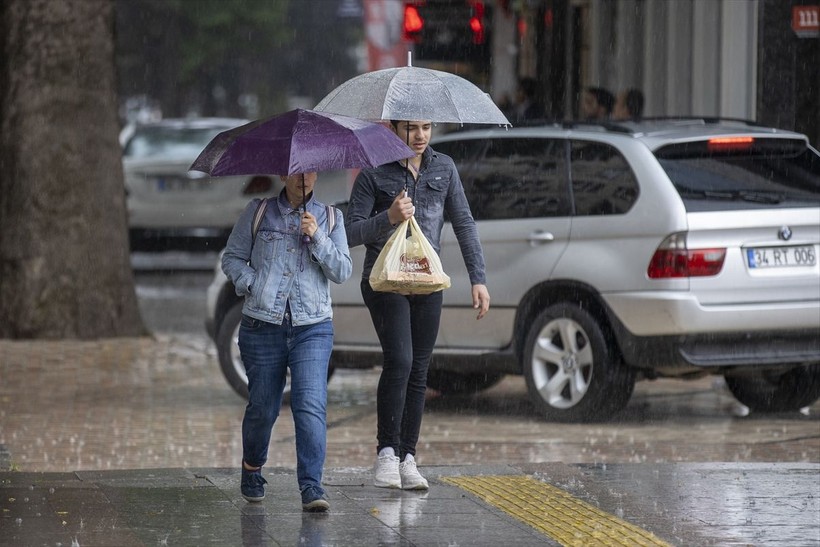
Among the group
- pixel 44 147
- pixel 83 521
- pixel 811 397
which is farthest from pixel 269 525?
pixel 44 147

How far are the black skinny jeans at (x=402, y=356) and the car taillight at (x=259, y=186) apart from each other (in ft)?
51.4

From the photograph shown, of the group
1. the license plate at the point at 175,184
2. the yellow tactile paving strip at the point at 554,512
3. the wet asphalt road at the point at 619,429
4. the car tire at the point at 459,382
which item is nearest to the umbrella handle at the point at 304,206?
the yellow tactile paving strip at the point at 554,512

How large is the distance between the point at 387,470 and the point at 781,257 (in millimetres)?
3573

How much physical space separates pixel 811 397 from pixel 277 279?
5.29 metres

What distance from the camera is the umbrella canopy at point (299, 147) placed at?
23.2ft

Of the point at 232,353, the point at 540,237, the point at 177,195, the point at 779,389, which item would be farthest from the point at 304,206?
the point at 177,195

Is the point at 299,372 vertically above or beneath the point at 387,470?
above

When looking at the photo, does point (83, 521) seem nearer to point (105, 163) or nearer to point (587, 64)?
point (105, 163)

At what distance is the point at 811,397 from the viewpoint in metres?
11.5

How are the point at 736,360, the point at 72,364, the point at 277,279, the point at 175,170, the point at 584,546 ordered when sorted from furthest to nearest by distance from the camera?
the point at 175,170 → the point at 72,364 → the point at 736,360 → the point at 277,279 → the point at 584,546

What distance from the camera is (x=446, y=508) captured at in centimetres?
739

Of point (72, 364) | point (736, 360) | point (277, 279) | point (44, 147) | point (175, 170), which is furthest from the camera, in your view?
point (175, 170)

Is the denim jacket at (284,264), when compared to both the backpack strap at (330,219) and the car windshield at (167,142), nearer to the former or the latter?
the backpack strap at (330,219)

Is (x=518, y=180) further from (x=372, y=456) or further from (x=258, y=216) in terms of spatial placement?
(x=258, y=216)
